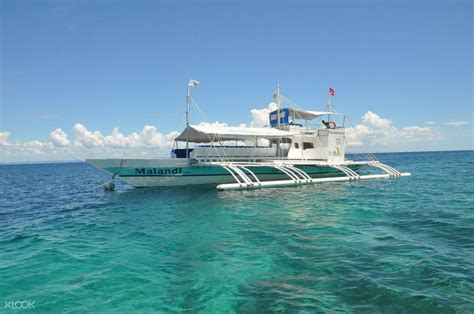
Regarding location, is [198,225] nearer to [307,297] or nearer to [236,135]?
[307,297]

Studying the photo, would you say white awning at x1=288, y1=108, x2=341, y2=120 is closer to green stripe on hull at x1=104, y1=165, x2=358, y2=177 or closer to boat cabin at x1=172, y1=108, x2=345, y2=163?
boat cabin at x1=172, y1=108, x2=345, y2=163

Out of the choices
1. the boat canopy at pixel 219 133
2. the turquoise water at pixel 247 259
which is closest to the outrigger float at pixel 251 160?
the boat canopy at pixel 219 133

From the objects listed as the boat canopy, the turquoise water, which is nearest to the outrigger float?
the boat canopy

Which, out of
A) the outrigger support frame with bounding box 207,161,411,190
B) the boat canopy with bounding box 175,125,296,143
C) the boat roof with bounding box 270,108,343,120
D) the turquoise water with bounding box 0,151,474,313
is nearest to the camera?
the turquoise water with bounding box 0,151,474,313

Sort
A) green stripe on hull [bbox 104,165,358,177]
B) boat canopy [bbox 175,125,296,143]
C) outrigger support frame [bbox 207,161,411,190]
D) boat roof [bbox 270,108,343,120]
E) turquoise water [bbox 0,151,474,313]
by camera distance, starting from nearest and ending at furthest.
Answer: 1. turquoise water [bbox 0,151,474,313]
2. outrigger support frame [bbox 207,161,411,190]
3. green stripe on hull [bbox 104,165,358,177]
4. boat canopy [bbox 175,125,296,143]
5. boat roof [bbox 270,108,343,120]

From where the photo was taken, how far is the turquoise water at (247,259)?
19.3 ft

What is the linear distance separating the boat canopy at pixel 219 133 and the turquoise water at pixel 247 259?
9.53m

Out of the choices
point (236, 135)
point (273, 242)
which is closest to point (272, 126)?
point (236, 135)

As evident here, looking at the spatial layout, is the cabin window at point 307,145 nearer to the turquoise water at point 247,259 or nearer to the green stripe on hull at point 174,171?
the green stripe on hull at point 174,171

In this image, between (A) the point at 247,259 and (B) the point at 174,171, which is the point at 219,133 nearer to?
(B) the point at 174,171

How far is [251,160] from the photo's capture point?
27.2m

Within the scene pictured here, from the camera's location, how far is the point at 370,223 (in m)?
11.8

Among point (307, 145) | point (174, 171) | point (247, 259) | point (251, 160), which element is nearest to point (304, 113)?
point (307, 145)

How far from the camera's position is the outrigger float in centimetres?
2323
